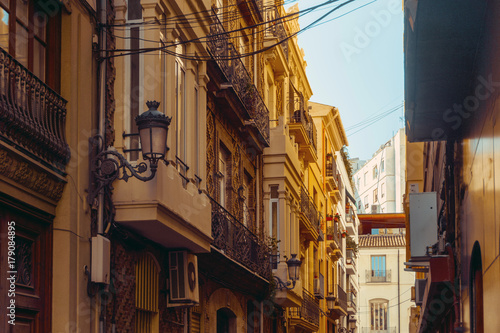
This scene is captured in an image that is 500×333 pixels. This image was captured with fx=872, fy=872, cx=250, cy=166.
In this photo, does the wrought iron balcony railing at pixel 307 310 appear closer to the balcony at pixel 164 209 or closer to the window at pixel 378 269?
the balcony at pixel 164 209

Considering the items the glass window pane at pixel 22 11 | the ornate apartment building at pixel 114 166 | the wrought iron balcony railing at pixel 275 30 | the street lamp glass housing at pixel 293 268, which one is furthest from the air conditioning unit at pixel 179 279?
the wrought iron balcony railing at pixel 275 30

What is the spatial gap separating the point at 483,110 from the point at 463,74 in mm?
1494

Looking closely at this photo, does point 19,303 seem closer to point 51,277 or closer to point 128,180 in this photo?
point 51,277

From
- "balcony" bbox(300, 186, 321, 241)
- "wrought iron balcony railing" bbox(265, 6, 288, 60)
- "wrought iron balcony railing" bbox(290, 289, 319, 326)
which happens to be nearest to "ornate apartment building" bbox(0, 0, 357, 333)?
"wrought iron balcony railing" bbox(265, 6, 288, 60)

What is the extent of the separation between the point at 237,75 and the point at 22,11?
9.40m

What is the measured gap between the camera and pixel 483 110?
8.72 metres

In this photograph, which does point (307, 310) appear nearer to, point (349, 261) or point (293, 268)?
point (293, 268)

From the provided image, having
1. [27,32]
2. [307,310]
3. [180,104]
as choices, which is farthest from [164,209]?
[307,310]

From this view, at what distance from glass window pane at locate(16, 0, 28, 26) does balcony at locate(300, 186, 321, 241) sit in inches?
762

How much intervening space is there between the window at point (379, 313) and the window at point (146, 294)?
5921cm

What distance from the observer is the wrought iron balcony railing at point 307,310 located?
88.9ft

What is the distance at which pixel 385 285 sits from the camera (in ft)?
229

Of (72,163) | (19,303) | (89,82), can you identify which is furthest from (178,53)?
(19,303)

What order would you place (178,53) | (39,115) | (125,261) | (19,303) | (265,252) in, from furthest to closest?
(265,252)
(178,53)
(125,261)
(39,115)
(19,303)
